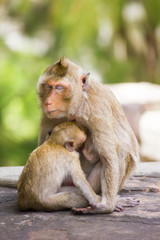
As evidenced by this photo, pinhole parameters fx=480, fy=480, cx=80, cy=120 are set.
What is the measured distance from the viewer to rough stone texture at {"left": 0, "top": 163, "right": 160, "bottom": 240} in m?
4.87

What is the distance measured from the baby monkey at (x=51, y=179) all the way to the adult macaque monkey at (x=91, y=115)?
0.24 metres

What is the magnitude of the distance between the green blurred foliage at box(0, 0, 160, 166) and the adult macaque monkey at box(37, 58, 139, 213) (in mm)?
14230

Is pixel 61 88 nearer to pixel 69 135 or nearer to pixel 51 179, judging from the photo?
pixel 69 135

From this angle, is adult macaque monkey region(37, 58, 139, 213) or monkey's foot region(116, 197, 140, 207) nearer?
adult macaque monkey region(37, 58, 139, 213)

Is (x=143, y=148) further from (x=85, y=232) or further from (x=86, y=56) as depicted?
(x=86, y=56)

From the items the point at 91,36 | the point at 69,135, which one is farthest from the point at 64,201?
the point at 91,36

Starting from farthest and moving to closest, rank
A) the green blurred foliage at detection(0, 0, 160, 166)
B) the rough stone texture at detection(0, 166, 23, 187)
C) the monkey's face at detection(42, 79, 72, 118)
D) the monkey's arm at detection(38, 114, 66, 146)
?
the green blurred foliage at detection(0, 0, 160, 166) < the rough stone texture at detection(0, 166, 23, 187) < the monkey's arm at detection(38, 114, 66, 146) < the monkey's face at detection(42, 79, 72, 118)

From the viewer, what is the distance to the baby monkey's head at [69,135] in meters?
5.75

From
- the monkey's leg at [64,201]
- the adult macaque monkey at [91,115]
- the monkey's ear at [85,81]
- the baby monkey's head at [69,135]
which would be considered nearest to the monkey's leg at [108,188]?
the adult macaque monkey at [91,115]

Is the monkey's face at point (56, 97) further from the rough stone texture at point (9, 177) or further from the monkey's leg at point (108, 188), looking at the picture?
the rough stone texture at point (9, 177)

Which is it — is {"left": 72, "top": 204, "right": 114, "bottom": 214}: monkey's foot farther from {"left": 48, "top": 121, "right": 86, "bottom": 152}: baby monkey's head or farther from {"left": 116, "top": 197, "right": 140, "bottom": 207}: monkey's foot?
{"left": 48, "top": 121, "right": 86, "bottom": 152}: baby monkey's head

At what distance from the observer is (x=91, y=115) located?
18.9 ft

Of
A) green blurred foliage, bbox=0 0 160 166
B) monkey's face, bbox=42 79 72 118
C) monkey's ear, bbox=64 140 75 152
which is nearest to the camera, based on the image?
monkey's face, bbox=42 79 72 118

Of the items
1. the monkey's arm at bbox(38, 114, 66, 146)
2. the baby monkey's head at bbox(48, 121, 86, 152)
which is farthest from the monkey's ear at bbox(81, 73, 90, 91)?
the monkey's arm at bbox(38, 114, 66, 146)
